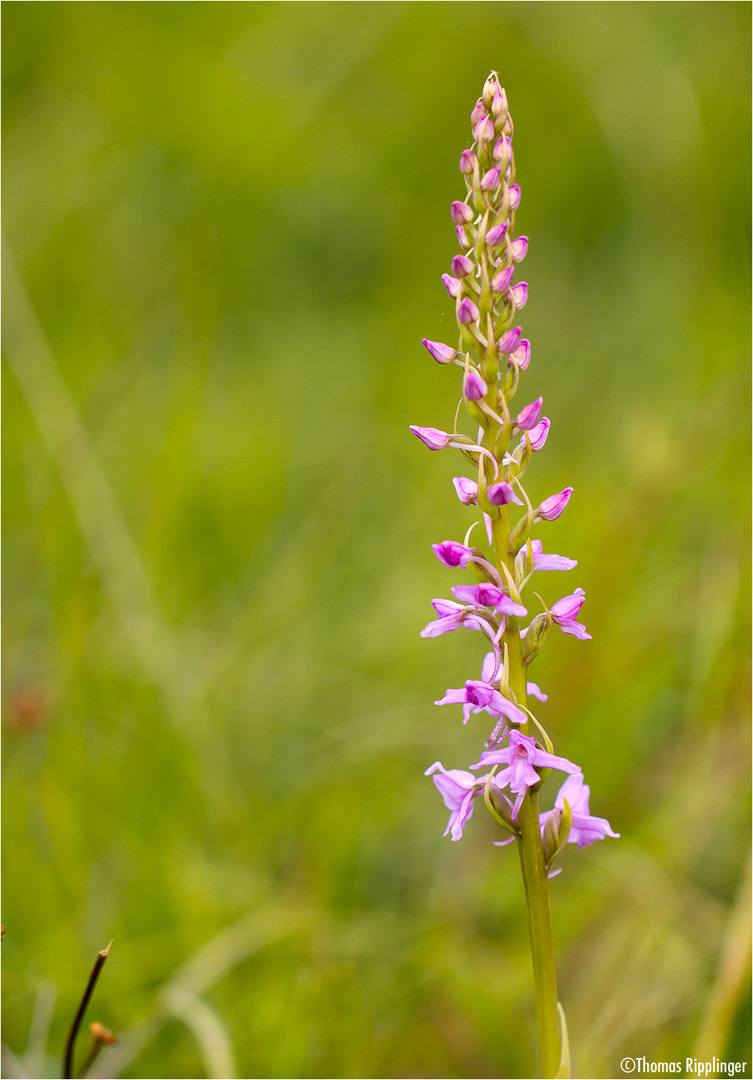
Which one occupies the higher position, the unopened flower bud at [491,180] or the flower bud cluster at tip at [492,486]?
the unopened flower bud at [491,180]

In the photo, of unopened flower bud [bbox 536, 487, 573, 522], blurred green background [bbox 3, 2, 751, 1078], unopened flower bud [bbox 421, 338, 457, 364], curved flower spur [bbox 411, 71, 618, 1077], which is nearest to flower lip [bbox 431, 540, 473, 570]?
curved flower spur [bbox 411, 71, 618, 1077]

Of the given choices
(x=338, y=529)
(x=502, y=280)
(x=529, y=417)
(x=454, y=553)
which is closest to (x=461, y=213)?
(x=502, y=280)

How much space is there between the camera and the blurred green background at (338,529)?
9.48ft

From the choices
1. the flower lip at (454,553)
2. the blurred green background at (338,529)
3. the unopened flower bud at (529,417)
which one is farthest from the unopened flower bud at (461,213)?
the blurred green background at (338,529)

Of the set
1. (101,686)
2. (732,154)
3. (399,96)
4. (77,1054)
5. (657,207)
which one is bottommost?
(77,1054)

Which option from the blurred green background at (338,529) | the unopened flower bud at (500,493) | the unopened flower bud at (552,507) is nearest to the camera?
the unopened flower bud at (500,493)

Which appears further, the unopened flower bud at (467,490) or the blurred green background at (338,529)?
the blurred green background at (338,529)

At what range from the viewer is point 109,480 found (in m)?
5.34

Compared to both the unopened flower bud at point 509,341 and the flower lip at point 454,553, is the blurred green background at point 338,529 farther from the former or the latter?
the unopened flower bud at point 509,341

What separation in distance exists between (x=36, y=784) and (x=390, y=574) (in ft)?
7.88

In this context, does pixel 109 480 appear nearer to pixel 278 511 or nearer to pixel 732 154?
pixel 278 511

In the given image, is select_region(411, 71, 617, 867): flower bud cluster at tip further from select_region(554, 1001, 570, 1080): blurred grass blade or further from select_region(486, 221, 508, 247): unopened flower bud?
select_region(554, 1001, 570, 1080): blurred grass blade

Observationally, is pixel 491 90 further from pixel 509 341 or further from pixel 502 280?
pixel 509 341

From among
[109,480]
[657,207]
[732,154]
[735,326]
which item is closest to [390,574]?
[109,480]
